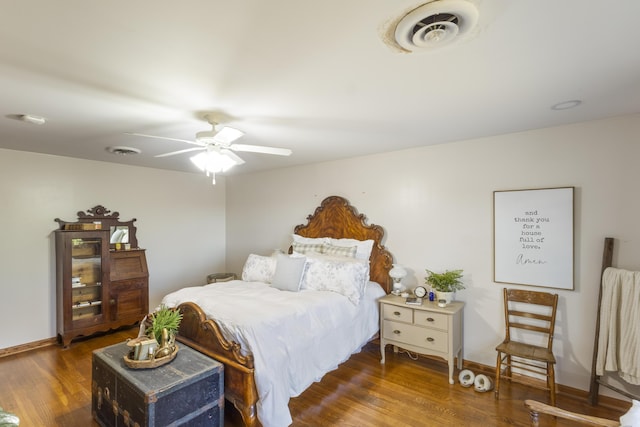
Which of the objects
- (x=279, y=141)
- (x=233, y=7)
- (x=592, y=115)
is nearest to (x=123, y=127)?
(x=279, y=141)

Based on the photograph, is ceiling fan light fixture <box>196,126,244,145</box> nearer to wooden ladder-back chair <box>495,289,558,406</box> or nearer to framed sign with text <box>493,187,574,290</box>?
framed sign with text <box>493,187,574,290</box>

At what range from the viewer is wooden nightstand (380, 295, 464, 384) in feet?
9.50

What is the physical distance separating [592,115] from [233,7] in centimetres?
282

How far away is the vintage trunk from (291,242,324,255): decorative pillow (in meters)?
1.98

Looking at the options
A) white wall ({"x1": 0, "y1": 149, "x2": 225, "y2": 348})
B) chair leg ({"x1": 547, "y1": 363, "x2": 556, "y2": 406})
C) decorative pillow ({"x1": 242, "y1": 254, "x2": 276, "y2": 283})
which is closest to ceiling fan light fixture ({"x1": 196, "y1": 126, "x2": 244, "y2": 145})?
decorative pillow ({"x1": 242, "y1": 254, "x2": 276, "y2": 283})

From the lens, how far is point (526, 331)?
287 cm

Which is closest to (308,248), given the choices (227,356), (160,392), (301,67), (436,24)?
(227,356)

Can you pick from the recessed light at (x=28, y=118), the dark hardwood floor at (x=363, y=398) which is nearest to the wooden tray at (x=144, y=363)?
the dark hardwood floor at (x=363, y=398)

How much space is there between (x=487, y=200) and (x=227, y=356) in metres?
2.78

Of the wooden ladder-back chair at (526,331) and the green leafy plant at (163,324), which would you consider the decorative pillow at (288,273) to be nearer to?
the green leafy plant at (163,324)

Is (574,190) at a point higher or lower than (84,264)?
higher

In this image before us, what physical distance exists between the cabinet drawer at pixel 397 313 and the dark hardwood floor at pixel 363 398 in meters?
0.52

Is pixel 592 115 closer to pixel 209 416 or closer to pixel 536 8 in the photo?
pixel 536 8

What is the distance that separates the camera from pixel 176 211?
5059 mm
